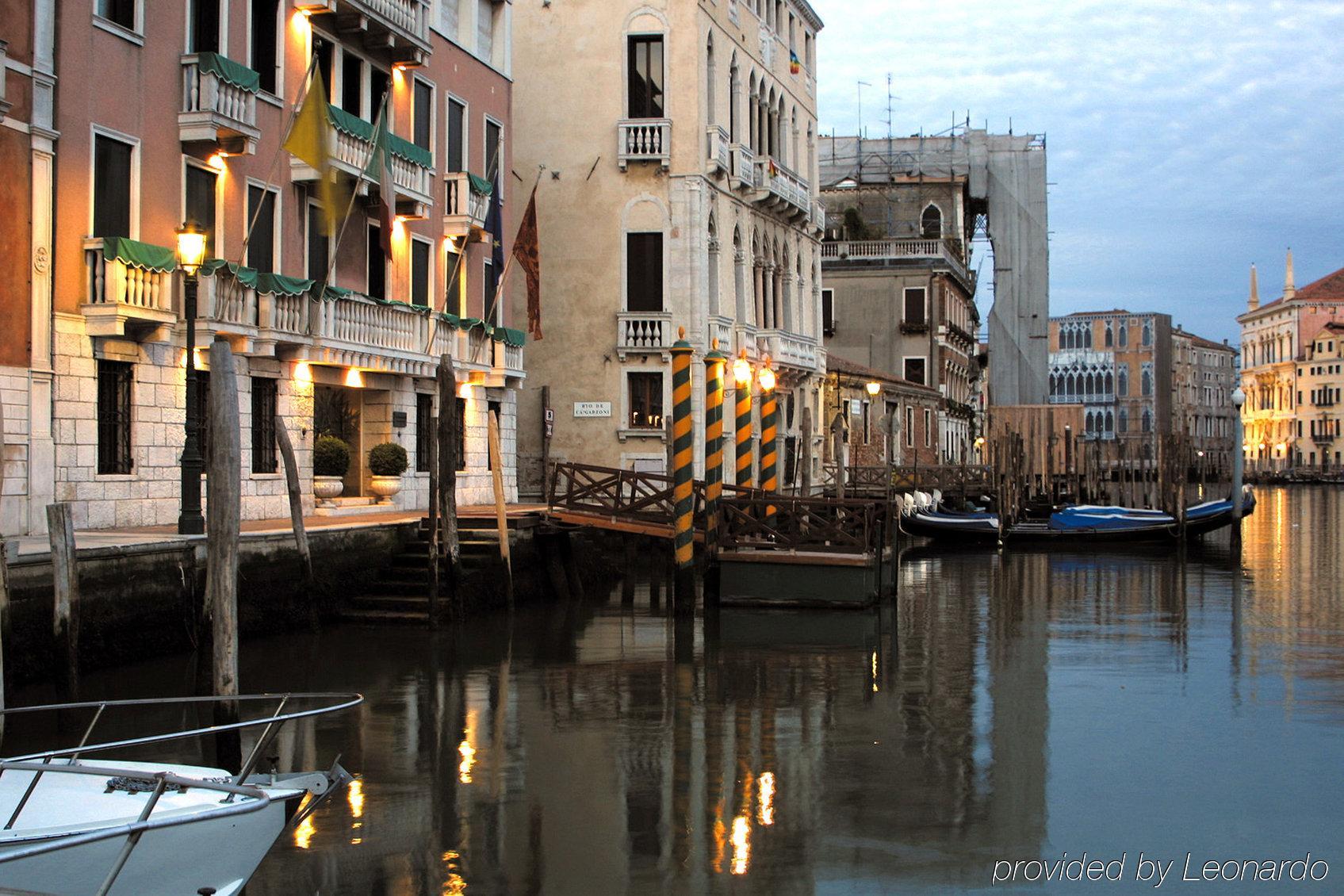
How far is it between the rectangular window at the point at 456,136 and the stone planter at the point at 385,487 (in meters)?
5.88

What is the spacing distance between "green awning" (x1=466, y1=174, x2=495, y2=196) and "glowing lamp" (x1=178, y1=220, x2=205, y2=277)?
10.7 metres

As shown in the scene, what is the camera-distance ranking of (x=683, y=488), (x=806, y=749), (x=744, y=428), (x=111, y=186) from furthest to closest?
(x=744, y=428) → (x=683, y=488) → (x=111, y=186) → (x=806, y=749)

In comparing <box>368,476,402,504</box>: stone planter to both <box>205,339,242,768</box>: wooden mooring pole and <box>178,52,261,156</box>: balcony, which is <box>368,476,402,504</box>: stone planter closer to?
<box>178,52,261,156</box>: balcony

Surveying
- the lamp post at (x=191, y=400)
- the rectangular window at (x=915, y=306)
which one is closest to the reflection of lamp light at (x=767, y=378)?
the lamp post at (x=191, y=400)

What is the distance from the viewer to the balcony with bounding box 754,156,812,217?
33500 millimetres

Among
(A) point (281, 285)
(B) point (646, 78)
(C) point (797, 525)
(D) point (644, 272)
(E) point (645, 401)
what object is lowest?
(C) point (797, 525)

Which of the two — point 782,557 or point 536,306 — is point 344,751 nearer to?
point 782,557

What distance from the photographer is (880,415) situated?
154 feet

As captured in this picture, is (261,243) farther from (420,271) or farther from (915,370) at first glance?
(915,370)

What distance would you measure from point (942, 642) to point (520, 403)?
14.1 metres

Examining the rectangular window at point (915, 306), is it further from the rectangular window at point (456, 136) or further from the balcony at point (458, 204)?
the balcony at point (458, 204)

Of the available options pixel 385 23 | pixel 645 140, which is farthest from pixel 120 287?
pixel 645 140

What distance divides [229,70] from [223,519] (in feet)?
31.6

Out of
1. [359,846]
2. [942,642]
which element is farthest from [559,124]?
[359,846]
